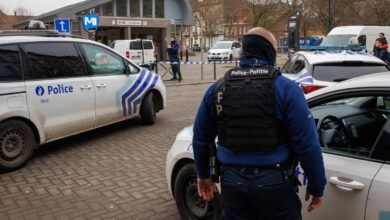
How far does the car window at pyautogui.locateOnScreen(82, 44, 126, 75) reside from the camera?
712 centimetres

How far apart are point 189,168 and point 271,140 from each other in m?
1.50

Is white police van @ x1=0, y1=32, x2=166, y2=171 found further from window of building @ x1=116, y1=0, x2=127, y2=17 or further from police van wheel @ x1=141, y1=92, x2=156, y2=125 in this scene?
window of building @ x1=116, y1=0, x2=127, y2=17

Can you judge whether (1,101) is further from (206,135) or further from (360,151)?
(360,151)

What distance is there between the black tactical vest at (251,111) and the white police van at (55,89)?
4133 mm

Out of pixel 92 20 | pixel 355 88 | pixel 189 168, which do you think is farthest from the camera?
pixel 92 20

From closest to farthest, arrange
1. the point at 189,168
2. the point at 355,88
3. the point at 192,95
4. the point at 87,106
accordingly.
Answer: the point at 355,88 → the point at 189,168 → the point at 87,106 → the point at 192,95

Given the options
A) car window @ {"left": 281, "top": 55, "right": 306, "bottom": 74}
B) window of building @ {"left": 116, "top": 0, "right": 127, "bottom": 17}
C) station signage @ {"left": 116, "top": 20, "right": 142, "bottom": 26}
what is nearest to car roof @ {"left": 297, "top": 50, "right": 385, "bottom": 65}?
car window @ {"left": 281, "top": 55, "right": 306, "bottom": 74}

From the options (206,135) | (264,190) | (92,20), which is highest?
(92,20)

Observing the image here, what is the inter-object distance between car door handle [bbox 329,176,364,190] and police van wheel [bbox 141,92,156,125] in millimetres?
5741

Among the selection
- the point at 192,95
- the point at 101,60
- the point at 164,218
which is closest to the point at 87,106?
the point at 101,60

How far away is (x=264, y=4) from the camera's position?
36.9 m

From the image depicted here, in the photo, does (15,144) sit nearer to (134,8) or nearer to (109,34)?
(109,34)

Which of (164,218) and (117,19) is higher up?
(117,19)

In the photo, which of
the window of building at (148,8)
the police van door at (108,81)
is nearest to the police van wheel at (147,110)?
the police van door at (108,81)
